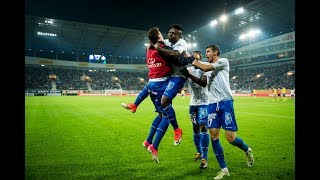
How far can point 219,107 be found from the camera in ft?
18.1

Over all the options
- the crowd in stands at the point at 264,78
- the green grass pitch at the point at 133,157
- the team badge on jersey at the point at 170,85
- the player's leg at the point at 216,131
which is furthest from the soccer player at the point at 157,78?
the crowd in stands at the point at 264,78

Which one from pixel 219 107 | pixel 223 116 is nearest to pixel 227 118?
pixel 223 116

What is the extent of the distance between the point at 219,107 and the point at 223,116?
0.66ft

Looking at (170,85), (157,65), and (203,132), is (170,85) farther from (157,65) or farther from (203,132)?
(203,132)

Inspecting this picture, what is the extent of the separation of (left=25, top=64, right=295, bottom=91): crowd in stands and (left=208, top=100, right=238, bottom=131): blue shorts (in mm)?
50227

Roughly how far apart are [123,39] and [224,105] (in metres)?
58.8

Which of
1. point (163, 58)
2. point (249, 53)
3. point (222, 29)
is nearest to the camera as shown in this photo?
point (163, 58)

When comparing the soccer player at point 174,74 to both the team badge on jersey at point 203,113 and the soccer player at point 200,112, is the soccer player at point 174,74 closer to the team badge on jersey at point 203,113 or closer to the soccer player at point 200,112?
the soccer player at point 200,112

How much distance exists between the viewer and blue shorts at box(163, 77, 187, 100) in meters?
5.86
